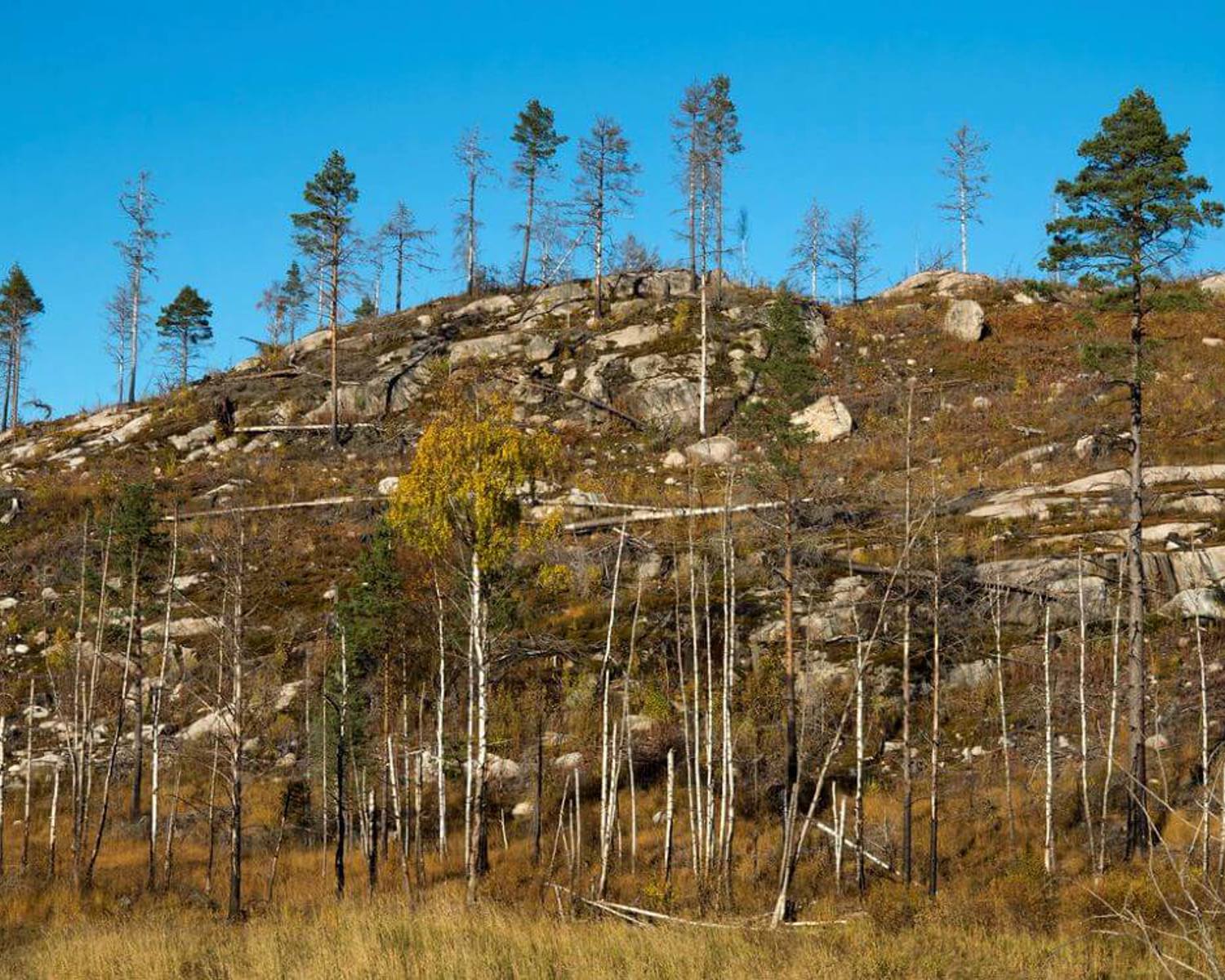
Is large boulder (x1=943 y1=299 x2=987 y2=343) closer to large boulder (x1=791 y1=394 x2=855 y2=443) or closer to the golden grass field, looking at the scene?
large boulder (x1=791 y1=394 x2=855 y2=443)

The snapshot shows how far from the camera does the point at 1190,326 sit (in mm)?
55781

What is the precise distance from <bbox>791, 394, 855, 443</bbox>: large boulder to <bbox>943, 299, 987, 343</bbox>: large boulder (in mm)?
13032

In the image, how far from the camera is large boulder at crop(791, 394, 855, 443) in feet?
154

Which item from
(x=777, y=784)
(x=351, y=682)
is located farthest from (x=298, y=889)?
(x=777, y=784)

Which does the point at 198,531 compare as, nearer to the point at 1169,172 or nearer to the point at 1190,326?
the point at 1169,172

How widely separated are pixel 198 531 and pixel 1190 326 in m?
53.0

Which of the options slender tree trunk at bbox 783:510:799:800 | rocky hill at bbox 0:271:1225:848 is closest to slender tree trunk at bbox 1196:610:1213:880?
rocky hill at bbox 0:271:1225:848

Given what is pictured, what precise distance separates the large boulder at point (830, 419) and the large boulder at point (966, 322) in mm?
13032

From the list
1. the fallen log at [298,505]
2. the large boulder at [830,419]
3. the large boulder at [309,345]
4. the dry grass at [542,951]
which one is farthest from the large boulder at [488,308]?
the dry grass at [542,951]

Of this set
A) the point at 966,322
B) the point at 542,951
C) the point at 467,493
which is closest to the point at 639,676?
the point at 467,493

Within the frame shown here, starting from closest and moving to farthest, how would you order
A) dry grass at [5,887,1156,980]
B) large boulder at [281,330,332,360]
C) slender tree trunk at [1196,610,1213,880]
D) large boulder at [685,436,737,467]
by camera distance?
slender tree trunk at [1196,610,1213,880] < dry grass at [5,887,1156,980] < large boulder at [685,436,737,467] < large boulder at [281,330,332,360]

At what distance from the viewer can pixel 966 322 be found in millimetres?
58312

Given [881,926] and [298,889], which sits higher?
[881,926]

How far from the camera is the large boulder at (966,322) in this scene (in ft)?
189
